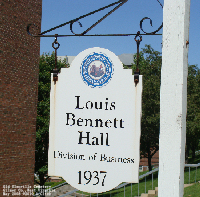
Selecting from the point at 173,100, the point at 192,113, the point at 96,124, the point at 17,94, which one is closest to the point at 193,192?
the point at 17,94

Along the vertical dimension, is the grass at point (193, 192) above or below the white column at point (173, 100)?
below

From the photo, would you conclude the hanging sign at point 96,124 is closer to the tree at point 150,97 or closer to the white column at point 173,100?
the white column at point 173,100

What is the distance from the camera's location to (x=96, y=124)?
2998 millimetres

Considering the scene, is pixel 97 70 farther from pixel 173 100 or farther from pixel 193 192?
pixel 193 192

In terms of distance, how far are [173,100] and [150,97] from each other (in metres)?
16.2

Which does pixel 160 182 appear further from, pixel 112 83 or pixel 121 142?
pixel 112 83

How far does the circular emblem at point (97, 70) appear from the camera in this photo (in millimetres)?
3004

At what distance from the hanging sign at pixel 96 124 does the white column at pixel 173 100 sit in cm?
33

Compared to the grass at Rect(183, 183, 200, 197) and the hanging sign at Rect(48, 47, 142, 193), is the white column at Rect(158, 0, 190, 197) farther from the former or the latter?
the grass at Rect(183, 183, 200, 197)

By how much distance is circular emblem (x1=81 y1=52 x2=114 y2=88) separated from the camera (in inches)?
118

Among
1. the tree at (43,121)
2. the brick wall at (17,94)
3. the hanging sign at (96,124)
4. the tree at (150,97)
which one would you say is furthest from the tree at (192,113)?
the hanging sign at (96,124)

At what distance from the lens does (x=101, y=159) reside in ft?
9.80

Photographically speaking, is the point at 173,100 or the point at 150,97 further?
the point at 150,97

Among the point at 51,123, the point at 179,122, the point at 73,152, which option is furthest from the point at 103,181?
the point at 179,122
